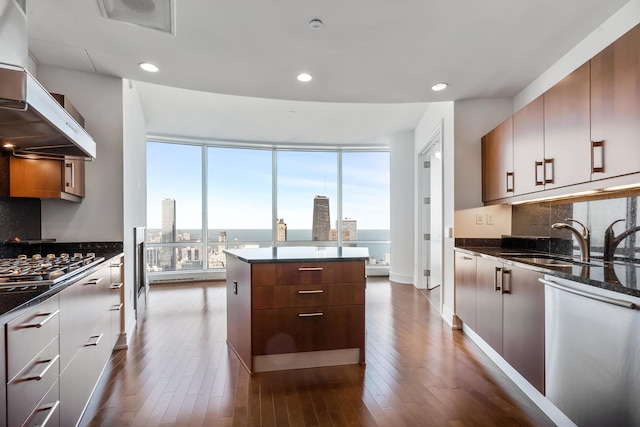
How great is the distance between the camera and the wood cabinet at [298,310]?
2.46 metres

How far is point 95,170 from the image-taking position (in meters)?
2.94

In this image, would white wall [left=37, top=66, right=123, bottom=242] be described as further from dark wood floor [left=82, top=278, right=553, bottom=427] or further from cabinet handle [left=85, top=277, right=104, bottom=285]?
dark wood floor [left=82, top=278, right=553, bottom=427]

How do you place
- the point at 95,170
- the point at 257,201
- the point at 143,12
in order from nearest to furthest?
the point at 143,12 < the point at 95,170 < the point at 257,201

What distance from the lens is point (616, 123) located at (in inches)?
69.0

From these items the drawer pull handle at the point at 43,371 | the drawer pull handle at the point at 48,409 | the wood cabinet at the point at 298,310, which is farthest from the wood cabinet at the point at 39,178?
the drawer pull handle at the point at 48,409

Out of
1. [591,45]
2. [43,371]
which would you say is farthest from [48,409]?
[591,45]

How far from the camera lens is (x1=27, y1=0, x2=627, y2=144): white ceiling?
79.1 inches

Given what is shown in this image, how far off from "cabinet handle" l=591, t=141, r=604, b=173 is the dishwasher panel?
0.68m

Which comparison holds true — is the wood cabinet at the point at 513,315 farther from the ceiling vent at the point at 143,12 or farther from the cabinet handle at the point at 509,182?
the ceiling vent at the point at 143,12

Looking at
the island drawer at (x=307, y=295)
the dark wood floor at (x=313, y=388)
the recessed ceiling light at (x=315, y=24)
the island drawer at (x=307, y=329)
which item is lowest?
the dark wood floor at (x=313, y=388)

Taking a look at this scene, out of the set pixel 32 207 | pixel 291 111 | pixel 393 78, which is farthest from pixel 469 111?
pixel 32 207

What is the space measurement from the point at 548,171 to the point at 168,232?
19.3ft

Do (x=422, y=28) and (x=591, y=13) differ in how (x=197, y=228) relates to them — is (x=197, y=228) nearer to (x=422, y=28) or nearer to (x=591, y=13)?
(x=422, y=28)

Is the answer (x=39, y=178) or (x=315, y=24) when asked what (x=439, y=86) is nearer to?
(x=315, y=24)
